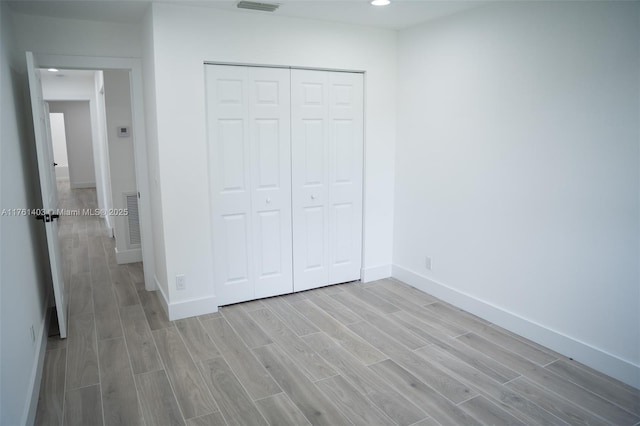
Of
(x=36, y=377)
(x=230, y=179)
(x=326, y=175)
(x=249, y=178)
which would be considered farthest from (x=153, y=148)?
(x=36, y=377)

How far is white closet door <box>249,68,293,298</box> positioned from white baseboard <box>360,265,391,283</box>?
78 cm

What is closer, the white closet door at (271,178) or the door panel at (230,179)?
the door panel at (230,179)

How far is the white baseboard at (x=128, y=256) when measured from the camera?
5195 millimetres

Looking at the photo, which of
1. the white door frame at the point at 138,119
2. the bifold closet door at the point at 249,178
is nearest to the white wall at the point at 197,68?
the bifold closet door at the point at 249,178

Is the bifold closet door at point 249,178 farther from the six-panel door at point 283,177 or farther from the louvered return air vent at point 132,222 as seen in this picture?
the louvered return air vent at point 132,222

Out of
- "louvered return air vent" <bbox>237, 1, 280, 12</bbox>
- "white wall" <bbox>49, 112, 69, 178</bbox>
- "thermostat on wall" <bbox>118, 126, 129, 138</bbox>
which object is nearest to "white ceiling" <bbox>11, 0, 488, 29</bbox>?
"louvered return air vent" <bbox>237, 1, 280, 12</bbox>

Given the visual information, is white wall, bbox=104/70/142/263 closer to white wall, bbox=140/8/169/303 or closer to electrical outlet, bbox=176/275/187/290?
white wall, bbox=140/8/169/303

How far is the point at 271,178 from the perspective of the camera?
12.7ft

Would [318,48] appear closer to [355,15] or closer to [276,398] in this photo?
[355,15]

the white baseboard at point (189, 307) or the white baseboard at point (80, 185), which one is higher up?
the white baseboard at point (80, 185)

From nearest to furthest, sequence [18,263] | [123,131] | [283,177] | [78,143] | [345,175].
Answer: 1. [18,263]
2. [283,177]
3. [345,175]
4. [123,131]
5. [78,143]

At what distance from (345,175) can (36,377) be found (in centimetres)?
285

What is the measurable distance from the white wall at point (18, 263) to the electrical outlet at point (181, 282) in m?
0.96

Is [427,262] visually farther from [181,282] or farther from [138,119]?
[138,119]
